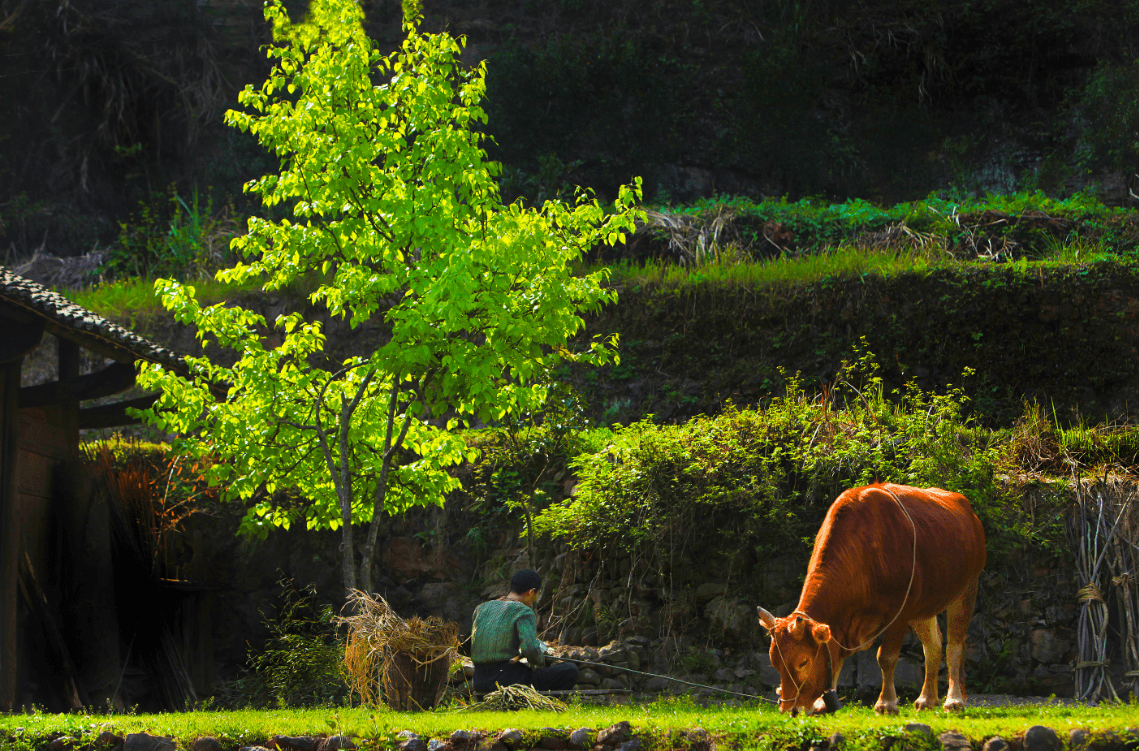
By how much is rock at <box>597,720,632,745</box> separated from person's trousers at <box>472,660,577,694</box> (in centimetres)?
148

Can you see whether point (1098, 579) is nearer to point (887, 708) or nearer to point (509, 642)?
point (887, 708)

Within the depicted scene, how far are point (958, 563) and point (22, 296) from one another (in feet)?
25.6

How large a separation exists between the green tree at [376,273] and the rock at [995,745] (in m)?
4.26

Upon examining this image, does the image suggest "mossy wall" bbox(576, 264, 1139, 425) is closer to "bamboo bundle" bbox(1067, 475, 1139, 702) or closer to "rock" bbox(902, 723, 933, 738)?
"bamboo bundle" bbox(1067, 475, 1139, 702)

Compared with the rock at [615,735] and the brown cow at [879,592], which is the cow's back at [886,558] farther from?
the rock at [615,735]

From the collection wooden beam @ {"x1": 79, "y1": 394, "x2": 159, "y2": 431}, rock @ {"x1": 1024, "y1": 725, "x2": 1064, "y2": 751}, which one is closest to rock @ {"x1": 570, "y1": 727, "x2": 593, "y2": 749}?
rock @ {"x1": 1024, "y1": 725, "x2": 1064, "y2": 751}

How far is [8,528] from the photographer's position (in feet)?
29.0

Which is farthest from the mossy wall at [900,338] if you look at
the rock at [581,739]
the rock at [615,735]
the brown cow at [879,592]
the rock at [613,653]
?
the rock at [581,739]

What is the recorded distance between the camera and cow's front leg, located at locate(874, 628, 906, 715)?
19.0 feet

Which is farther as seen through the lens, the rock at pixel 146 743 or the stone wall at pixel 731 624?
the stone wall at pixel 731 624

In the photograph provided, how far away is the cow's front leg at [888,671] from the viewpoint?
5.79m

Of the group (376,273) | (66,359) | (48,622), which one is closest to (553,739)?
(376,273)

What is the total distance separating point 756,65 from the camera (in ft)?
65.0

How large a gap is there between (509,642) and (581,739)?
1.44 meters
